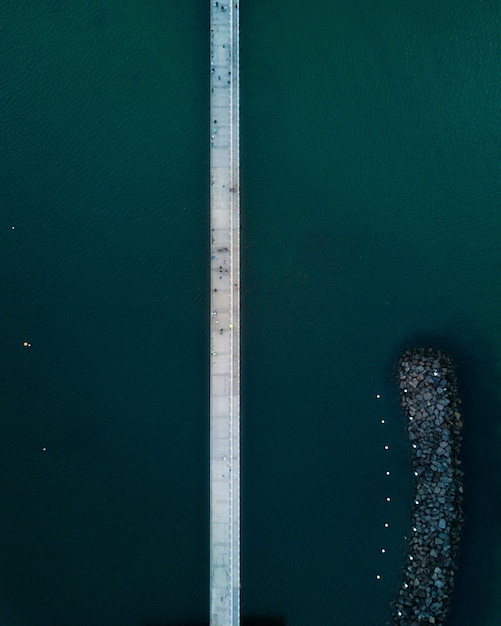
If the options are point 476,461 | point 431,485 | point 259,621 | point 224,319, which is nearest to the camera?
point 259,621

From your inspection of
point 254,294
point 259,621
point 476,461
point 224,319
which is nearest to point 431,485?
point 476,461

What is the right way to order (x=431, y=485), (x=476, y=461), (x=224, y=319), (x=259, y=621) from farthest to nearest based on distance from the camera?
(x=476, y=461), (x=431, y=485), (x=224, y=319), (x=259, y=621)

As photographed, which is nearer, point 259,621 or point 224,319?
point 259,621

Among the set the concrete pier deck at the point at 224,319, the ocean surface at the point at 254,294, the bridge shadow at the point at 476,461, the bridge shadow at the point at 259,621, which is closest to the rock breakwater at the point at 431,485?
the bridge shadow at the point at 476,461

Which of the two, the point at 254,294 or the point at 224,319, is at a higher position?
the point at 254,294

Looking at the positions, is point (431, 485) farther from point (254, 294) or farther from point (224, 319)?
point (224, 319)

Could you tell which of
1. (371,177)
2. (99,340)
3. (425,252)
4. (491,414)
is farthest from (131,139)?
(491,414)

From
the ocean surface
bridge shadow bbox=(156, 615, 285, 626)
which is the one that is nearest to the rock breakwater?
the ocean surface
